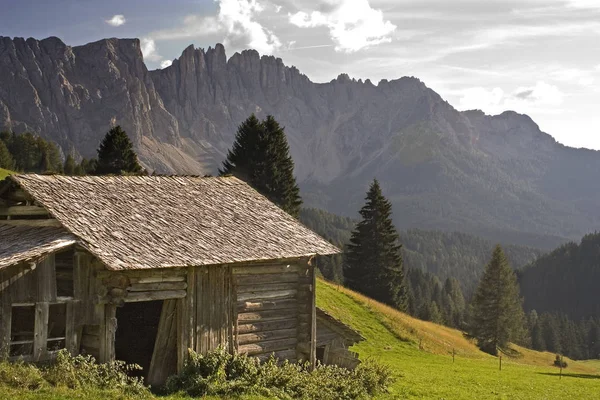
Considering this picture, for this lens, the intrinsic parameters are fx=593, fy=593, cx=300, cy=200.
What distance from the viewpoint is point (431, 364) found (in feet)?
122

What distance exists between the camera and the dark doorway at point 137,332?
2328 centimetres

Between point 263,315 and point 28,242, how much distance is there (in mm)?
9303

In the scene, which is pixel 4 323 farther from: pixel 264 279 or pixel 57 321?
pixel 264 279

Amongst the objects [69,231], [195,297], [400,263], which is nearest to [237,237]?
[195,297]

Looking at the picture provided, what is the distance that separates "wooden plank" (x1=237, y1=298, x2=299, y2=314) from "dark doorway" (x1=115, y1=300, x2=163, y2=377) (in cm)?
437

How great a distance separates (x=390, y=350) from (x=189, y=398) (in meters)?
24.9

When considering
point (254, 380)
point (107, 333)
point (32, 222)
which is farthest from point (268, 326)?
point (32, 222)

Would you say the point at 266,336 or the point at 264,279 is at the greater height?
the point at 264,279

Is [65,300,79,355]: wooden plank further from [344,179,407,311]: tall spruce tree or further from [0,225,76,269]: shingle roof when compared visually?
[344,179,407,311]: tall spruce tree

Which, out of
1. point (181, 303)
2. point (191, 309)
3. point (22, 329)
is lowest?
point (22, 329)

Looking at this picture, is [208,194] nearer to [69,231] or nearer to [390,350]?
[69,231]

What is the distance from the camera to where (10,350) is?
17094mm

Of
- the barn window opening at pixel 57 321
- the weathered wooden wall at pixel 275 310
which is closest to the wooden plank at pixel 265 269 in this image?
the weathered wooden wall at pixel 275 310

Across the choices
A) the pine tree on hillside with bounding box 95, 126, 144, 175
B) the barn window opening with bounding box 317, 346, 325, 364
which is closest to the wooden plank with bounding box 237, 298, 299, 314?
the barn window opening with bounding box 317, 346, 325, 364
